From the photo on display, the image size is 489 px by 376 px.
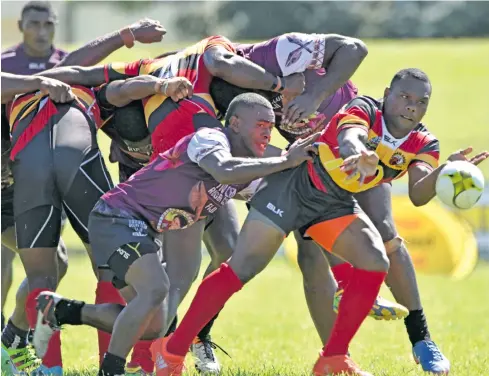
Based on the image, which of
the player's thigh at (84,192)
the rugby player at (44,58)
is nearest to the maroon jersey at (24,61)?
the rugby player at (44,58)

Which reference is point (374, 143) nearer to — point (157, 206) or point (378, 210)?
point (378, 210)

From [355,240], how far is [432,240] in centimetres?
1080

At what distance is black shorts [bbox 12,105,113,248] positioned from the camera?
682 centimetres

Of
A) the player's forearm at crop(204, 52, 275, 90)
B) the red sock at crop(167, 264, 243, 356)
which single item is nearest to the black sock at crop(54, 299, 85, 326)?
the red sock at crop(167, 264, 243, 356)

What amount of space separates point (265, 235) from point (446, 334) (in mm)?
4014

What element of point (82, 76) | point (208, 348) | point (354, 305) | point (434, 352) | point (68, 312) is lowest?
point (208, 348)

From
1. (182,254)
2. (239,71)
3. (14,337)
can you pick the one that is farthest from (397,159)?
(14,337)

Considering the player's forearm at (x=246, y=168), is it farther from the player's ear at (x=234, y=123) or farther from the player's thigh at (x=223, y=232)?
the player's thigh at (x=223, y=232)

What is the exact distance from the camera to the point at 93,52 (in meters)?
7.64

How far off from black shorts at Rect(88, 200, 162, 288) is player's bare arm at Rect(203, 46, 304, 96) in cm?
116

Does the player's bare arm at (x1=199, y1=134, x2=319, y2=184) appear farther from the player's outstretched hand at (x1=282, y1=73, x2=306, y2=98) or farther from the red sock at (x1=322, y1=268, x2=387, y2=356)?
the player's outstretched hand at (x1=282, y1=73, x2=306, y2=98)

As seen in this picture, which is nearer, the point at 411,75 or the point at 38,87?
the point at 411,75

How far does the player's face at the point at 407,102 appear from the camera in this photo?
20.8 feet

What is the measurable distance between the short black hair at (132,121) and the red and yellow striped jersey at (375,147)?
4.47 feet
